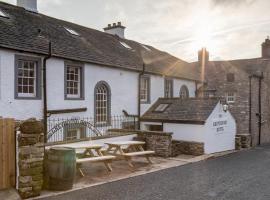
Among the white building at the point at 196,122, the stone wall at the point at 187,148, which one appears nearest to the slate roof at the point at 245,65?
the white building at the point at 196,122

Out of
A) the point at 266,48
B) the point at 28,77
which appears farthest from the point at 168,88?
the point at 266,48

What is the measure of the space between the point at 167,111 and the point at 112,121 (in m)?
3.41

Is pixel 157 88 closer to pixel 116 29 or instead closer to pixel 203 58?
pixel 116 29

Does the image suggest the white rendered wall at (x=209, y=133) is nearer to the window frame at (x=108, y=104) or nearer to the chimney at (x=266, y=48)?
the window frame at (x=108, y=104)

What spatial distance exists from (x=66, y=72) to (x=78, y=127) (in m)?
2.60

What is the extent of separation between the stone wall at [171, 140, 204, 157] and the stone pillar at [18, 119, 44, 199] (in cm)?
860

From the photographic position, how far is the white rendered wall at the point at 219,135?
16.0 meters

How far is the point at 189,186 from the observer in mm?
8852

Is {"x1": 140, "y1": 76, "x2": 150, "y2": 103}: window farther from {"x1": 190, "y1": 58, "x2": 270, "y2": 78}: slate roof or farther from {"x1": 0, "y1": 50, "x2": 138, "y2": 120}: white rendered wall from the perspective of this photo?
{"x1": 190, "y1": 58, "x2": 270, "y2": 78}: slate roof

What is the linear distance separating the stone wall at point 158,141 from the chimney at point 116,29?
12.7m

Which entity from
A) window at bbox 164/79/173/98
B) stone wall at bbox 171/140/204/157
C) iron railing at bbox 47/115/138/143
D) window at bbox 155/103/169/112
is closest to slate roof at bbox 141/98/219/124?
window at bbox 155/103/169/112

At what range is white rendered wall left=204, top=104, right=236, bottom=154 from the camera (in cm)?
1596

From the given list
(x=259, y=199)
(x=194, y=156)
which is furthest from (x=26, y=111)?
(x=259, y=199)

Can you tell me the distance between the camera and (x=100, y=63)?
1568 centimetres
